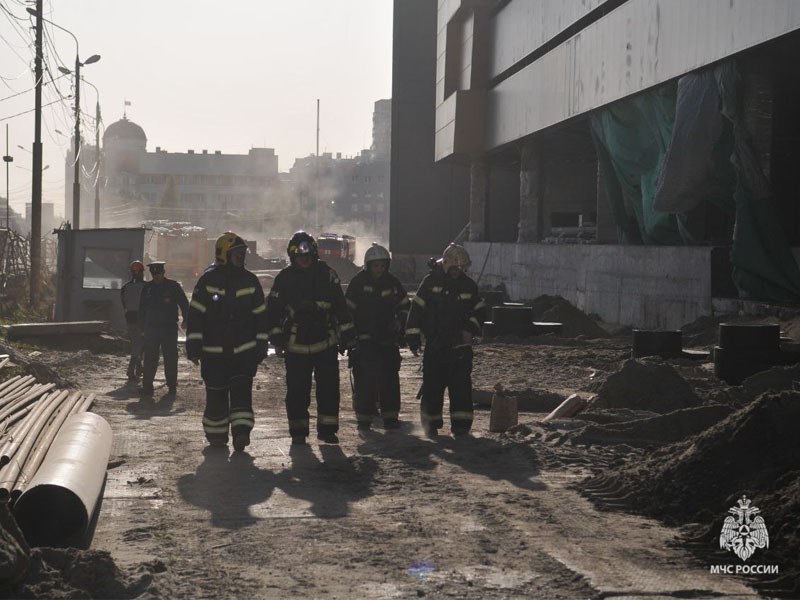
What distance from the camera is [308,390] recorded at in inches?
401

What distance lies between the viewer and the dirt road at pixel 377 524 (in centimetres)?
569

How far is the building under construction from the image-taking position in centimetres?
1834

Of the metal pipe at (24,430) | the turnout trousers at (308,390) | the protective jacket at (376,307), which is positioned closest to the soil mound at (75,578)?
the metal pipe at (24,430)

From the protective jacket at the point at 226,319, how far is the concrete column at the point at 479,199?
116 feet

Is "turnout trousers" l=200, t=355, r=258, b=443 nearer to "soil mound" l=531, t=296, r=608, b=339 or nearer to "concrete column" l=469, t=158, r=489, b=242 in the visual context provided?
"soil mound" l=531, t=296, r=608, b=339

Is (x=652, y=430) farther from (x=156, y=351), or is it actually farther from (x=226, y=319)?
(x=156, y=351)

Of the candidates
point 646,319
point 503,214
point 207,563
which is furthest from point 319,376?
point 503,214

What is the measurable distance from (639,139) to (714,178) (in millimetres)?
5406

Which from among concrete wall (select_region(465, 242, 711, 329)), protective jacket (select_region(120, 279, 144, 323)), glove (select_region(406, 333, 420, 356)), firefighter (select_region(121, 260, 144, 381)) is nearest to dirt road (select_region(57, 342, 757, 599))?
glove (select_region(406, 333, 420, 356))

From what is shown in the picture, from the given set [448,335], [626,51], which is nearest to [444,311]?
[448,335]

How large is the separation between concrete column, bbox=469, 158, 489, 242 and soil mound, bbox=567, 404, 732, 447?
35.2m

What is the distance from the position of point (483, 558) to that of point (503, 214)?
170 ft

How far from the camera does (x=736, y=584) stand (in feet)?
18.6

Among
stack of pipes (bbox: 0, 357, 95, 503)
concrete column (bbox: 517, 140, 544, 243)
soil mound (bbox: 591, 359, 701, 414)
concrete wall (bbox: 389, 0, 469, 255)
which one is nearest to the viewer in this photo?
stack of pipes (bbox: 0, 357, 95, 503)
